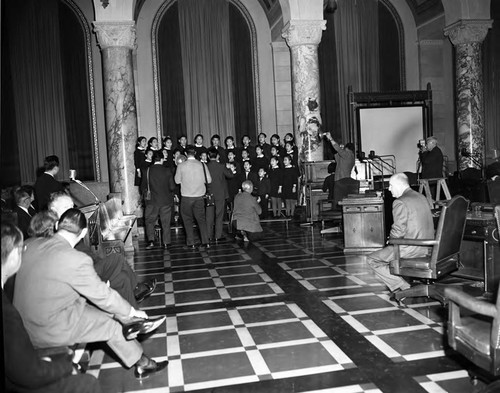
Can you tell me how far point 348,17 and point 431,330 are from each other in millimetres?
13735

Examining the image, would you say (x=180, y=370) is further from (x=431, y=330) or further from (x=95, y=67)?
(x=95, y=67)

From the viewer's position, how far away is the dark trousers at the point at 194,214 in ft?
31.6

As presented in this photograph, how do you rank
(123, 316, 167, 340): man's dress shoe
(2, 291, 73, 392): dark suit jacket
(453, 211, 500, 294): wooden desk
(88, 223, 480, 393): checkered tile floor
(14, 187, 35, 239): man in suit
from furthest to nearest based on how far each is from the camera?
(14, 187, 35, 239): man in suit < (453, 211, 500, 294): wooden desk < (88, 223, 480, 393): checkered tile floor < (123, 316, 167, 340): man's dress shoe < (2, 291, 73, 392): dark suit jacket

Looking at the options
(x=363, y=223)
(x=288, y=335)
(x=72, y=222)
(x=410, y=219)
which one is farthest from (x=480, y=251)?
(x=72, y=222)

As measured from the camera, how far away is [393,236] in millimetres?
5371

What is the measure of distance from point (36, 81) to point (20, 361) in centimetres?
1350

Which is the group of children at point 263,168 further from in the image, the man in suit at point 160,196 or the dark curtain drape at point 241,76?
the dark curtain drape at point 241,76

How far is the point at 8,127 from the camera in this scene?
1384 cm

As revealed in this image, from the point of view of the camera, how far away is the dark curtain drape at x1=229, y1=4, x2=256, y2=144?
1633cm

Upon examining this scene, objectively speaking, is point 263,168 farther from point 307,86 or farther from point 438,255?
point 438,255

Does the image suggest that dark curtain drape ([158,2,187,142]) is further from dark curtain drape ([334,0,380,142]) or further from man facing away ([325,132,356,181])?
man facing away ([325,132,356,181])

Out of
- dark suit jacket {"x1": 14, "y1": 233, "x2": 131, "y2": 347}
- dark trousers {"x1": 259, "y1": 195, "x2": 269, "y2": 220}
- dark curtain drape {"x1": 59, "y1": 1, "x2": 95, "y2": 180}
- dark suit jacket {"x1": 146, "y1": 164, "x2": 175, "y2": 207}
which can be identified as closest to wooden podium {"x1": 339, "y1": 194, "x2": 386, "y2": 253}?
dark suit jacket {"x1": 146, "y1": 164, "x2": 175, "y2": 207}

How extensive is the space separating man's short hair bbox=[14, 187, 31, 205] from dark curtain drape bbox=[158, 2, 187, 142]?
955 centimetres

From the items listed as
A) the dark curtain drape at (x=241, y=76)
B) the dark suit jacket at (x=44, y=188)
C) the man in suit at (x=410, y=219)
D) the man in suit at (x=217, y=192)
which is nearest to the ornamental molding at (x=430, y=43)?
the dark curtain drape at (x=241, y=76)
